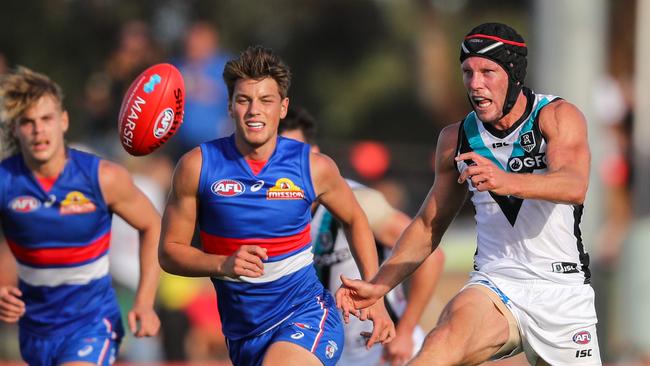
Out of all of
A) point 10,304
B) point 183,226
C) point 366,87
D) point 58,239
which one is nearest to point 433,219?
point 183,226

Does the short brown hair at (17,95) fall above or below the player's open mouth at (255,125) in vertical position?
above

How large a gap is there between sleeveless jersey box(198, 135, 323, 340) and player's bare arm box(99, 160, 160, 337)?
71cm

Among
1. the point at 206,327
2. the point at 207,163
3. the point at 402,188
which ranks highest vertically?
the point at 207,163

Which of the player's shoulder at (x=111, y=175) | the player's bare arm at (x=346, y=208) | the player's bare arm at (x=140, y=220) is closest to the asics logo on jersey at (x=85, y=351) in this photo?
the player's bare arm at (x=140, y=220)

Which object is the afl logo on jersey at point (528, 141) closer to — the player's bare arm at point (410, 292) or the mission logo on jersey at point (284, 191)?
the mission logo on jersey at point (284, 191)

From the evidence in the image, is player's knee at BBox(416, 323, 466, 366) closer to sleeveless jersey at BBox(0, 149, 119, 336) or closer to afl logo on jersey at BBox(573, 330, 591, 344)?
afl logo on jersey at BBox(573, 330, 591, 344)

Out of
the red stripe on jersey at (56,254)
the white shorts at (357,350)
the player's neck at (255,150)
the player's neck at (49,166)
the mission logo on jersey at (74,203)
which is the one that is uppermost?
the player's neck at (255,150)

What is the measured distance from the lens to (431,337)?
6.38 metres

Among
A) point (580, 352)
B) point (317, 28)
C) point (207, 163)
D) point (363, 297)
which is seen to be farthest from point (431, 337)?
point (317, 28)

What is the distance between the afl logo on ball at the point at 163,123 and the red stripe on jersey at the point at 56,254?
1.02 meters

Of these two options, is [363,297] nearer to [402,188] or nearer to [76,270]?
[76,270]

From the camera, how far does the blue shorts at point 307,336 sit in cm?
690

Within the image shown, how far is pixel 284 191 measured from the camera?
6.96 m

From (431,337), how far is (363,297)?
1.43ft
